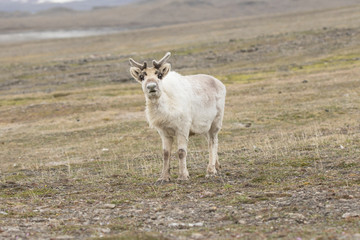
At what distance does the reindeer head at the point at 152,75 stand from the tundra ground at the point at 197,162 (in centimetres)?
183

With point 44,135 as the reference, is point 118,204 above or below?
above

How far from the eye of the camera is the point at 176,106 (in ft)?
40.3

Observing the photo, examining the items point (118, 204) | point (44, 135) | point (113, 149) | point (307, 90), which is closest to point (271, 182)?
point (118, 204)

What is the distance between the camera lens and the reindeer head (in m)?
11.7

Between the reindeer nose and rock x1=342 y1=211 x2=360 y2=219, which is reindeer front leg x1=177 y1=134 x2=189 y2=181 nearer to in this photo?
the reindeer nose

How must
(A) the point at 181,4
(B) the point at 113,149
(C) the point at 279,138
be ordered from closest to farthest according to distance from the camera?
1. (C) the point at 279,138
2. (B) the point at 113,149
3. (A) the point at 181,4

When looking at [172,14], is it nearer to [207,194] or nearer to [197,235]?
[207,194]

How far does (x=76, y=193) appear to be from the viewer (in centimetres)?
1152

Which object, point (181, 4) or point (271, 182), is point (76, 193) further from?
point (181, 4)

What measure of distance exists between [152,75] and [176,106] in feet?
3.09

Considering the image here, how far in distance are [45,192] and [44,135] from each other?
1268cm

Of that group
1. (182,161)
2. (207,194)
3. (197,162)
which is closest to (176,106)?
(182,161)

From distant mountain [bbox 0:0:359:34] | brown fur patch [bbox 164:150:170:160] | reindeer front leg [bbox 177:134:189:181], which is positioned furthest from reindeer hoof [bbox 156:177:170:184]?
distant mountain [bbox 0:0:359:34]

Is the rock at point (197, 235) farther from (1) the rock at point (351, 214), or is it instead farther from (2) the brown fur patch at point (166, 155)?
(2) the brown fur patch at point (166, 155)
